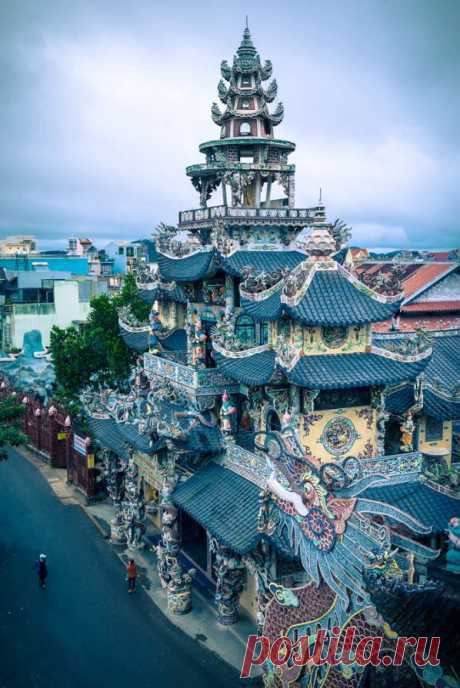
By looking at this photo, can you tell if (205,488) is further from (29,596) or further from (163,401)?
(29,596)

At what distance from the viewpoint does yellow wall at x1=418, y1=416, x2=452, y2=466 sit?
1964 centimetres

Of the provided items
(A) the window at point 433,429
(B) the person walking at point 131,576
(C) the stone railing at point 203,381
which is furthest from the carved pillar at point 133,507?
(A) the window at point 433,429

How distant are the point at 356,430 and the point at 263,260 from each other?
23.6 feet

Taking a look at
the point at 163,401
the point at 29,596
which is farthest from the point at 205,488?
the point at 29,596

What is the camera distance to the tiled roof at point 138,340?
90.3 feet

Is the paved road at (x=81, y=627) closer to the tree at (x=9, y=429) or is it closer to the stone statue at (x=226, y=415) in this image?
the tree at (x=9, y=429)

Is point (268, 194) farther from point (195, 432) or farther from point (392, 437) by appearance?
point (392, 437)

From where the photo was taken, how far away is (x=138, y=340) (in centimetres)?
2809

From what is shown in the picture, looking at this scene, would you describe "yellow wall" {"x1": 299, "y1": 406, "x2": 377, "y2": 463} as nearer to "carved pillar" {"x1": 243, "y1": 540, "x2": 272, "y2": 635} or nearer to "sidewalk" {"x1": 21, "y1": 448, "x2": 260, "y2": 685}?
"carved pillar" {"x1": 243, "y1": 540, "x2": 272, "y2": 635}

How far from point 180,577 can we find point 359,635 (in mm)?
9224

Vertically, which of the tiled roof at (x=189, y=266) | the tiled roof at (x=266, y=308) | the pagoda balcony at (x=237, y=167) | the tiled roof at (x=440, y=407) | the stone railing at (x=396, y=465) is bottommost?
the stone railing at (x=396, y=465)

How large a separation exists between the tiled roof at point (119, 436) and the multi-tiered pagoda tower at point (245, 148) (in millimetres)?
8016

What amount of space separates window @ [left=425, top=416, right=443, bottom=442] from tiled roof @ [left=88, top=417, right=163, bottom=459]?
8.41 metres

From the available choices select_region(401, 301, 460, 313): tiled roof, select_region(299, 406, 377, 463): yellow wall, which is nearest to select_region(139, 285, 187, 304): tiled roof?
select_region(299, 406, 377, 463): yellow wall
